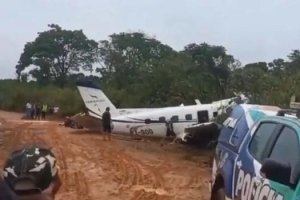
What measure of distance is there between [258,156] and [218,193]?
1345 millimetres

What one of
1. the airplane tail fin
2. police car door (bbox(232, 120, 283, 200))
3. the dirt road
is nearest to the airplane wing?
the dirt road

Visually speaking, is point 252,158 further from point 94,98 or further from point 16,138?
point 94,98

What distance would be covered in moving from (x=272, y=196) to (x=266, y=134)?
122cm

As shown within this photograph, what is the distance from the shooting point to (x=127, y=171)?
628 inches

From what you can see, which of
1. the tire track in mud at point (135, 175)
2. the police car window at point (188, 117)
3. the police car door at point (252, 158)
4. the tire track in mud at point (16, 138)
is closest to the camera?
the police car door at point (252, 158)

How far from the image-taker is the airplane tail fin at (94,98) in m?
30.5

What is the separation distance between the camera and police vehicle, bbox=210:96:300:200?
450cm

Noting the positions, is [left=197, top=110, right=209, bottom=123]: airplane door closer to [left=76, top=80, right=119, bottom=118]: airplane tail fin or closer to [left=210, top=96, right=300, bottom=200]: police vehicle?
[left=76, top=80, right=119, bottom=118]: airplane tail fin

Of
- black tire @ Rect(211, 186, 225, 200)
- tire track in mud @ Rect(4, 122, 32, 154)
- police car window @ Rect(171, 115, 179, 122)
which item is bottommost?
black tire @ Rect(211, 186, 225, 200)

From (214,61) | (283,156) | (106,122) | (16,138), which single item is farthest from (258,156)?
(214,61)

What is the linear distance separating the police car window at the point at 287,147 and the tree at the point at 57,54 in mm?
69380

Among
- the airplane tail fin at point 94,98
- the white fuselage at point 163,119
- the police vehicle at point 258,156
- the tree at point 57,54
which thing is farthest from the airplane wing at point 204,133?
the tree at point 57,54

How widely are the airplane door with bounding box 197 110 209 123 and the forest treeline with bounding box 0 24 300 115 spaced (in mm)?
1493

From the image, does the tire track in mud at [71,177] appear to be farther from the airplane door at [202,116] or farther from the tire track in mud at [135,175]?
the airplane door at [202,116]
